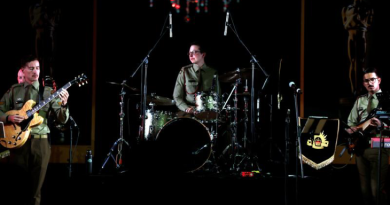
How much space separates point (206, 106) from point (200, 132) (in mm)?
418

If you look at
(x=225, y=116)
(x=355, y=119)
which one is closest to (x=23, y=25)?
(x=225, y=116)

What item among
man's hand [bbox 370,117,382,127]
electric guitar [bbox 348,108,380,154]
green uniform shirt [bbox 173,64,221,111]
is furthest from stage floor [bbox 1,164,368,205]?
green uniform shirt [bbox 173,64,221,111]

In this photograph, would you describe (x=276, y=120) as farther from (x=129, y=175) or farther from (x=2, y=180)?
(x=2, y=180)

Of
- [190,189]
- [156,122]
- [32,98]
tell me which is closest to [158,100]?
[156,122]

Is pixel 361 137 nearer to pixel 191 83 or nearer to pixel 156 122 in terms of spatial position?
pixel 191 83

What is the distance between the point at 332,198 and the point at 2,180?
14.9 ft

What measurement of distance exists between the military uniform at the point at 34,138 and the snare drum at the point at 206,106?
78.7 inches

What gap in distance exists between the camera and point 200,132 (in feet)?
20.3

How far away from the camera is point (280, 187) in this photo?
18.4ft

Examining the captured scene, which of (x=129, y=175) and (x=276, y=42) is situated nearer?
(x=129, y=175)

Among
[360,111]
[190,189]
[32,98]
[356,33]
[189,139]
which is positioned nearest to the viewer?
[32,98]

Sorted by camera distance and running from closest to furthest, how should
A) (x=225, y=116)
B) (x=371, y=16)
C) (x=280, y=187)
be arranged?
(x=280, y=187)
(x=225, y=116)
(x=371, y=16)

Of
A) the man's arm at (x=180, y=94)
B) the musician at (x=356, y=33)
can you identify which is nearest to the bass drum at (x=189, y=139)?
the man's arm at (x=180, y=94)

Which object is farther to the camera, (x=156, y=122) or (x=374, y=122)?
(x=156, y=122)
